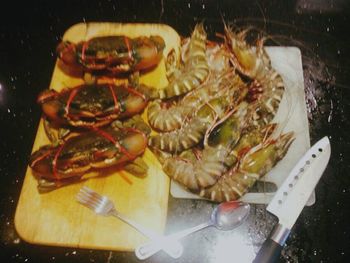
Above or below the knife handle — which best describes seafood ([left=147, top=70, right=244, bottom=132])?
above

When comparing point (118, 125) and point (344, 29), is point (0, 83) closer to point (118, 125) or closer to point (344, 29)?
point (118, 125)

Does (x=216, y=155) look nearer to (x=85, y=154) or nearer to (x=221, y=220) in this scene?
(x=221, y=220)

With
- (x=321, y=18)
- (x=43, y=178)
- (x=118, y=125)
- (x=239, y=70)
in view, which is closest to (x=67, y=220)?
(x=43, y=178)

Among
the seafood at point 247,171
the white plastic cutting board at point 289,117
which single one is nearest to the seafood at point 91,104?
the white plastic cutting board at point 289,117

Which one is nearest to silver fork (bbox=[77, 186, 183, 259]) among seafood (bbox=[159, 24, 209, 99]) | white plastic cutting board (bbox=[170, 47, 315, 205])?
white plastic cutting board (bbox=[170, 47, 315, 205])

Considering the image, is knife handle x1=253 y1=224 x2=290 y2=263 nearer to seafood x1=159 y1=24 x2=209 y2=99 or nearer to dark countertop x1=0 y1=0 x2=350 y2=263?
dark countertop x1=0 y1=0 x2=350 y2=263
